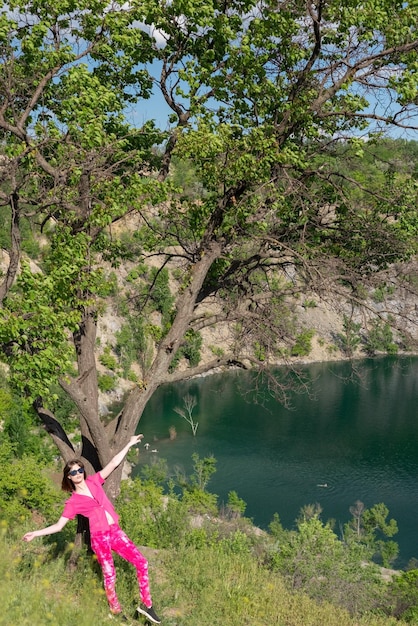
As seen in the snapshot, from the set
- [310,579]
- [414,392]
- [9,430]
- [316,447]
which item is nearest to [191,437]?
[316,447]

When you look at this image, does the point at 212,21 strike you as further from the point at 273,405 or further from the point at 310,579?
the point at 273,405

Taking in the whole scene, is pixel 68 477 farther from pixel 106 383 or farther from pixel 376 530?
pixel 106 383

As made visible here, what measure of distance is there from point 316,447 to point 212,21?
155 feet

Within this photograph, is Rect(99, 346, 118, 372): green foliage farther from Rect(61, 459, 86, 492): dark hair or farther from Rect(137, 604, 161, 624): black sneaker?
Rect(137, 604, 161, 624): black sneaker

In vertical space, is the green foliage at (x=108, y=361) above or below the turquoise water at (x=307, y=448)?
above

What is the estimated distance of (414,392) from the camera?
68938 mm

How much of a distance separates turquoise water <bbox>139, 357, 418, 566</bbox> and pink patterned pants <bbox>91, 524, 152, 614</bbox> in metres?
25.2

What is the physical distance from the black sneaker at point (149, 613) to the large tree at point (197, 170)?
261 cm

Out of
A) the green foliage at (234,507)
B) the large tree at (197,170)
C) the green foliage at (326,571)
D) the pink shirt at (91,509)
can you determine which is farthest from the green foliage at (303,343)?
the green foliage at (234,507)

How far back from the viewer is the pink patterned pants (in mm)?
6102

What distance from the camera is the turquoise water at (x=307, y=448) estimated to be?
40219 mm

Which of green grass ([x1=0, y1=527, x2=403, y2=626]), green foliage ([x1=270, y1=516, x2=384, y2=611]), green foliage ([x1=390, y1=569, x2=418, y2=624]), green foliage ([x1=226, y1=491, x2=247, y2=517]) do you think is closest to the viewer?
green grass ([x1=0, y1=527, x2=403, y2=626])

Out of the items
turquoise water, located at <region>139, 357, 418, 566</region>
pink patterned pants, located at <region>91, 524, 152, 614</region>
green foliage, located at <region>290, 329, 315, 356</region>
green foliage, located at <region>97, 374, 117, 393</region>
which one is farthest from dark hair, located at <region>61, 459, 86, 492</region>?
green foliage, located at <region>97, 374, 117, 393</region>

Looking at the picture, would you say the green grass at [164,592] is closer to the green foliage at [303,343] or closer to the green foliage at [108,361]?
the green foliage at [303,343]
